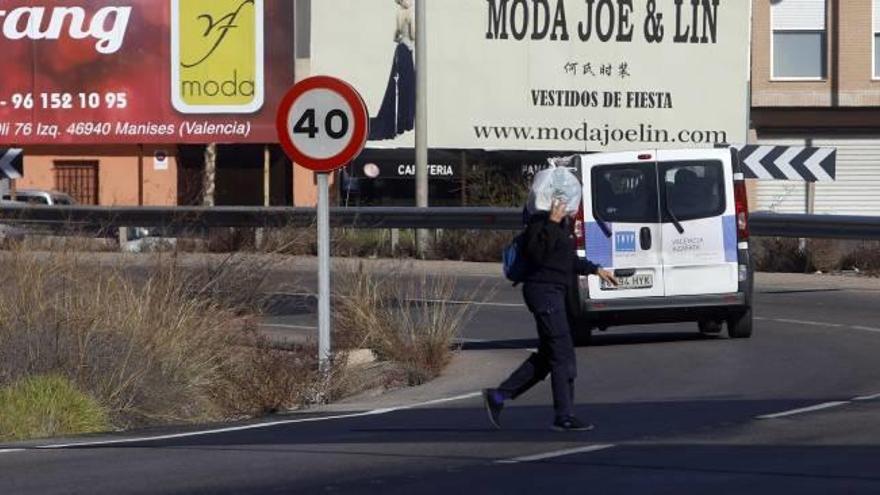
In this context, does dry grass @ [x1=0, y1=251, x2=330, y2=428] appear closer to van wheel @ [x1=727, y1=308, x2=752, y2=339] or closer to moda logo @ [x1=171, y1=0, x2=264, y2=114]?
van wheel @ [x1=727, y1=308, x2=752, y2=339]

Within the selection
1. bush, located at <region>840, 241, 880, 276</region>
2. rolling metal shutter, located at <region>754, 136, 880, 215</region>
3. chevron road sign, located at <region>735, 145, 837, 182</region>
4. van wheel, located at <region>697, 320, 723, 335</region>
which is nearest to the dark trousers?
van wheel, located at <region>697, 320, 723, 335</region>

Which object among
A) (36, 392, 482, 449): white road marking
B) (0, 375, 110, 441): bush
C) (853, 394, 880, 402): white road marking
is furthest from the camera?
(853, 394, 880, 402): white road marking

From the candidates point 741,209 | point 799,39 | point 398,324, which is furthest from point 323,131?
point 799,39

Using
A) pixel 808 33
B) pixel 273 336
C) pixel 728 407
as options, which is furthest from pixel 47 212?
pixel 808 33

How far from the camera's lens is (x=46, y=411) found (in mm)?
13086

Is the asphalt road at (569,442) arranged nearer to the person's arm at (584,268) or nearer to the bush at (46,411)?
the bush at (46,411)

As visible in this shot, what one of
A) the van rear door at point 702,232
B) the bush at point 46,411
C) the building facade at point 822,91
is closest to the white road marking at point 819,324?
the van rear door at point 702,232

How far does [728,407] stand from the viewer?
42.0 feet

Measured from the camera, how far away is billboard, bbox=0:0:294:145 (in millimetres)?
42656

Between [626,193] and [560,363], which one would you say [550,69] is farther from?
[560,363]

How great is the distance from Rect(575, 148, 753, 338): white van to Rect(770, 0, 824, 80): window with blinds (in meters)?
32.1

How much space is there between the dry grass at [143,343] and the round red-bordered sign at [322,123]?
169 cm

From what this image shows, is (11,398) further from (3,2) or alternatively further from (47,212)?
(3,2)

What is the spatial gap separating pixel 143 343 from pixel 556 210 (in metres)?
4.64
